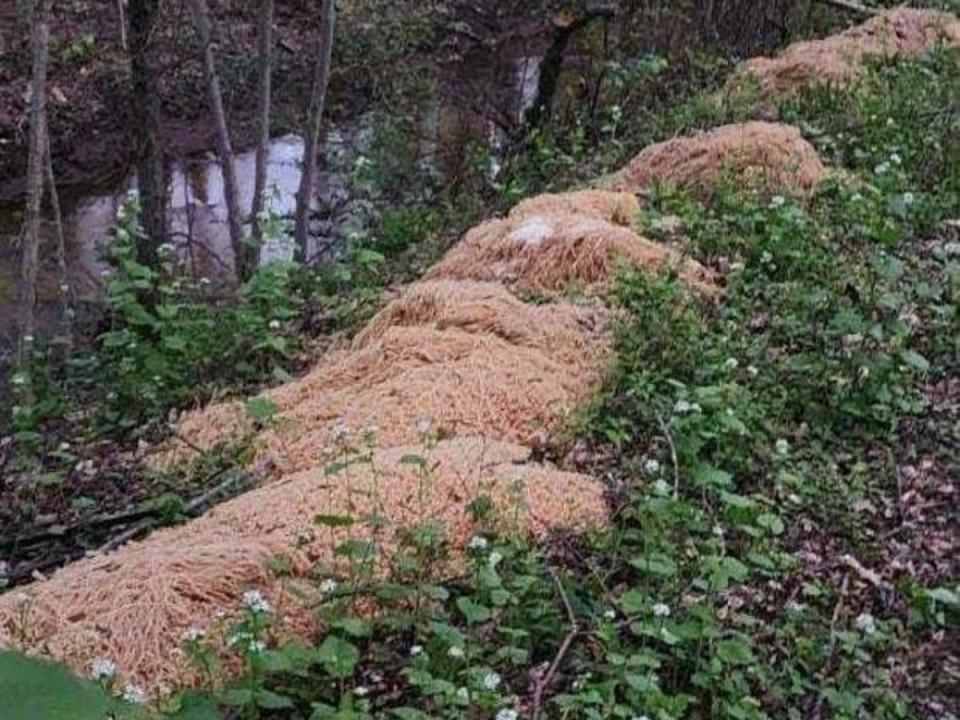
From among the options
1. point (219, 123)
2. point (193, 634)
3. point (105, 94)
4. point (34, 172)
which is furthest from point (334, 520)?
point (105, 94)

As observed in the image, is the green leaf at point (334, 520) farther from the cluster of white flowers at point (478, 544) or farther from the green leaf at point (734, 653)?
the green leaf at point (734, 653)

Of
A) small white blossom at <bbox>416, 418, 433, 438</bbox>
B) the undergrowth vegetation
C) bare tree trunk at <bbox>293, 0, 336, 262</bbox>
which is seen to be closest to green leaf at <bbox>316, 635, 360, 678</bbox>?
the undergrowth vegetation

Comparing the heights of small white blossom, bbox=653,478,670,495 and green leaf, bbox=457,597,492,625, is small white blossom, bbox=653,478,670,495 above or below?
above

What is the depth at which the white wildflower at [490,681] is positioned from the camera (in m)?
2.82

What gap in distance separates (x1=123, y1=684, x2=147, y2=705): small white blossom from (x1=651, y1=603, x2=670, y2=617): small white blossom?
126cm

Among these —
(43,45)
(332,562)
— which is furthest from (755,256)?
(43,45)

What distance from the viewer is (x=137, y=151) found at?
28.3ft

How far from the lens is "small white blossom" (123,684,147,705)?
2670 millimetres

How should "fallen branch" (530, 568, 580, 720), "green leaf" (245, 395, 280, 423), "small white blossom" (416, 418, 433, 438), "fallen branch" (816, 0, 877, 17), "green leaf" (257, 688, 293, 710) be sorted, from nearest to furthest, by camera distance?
"green leaf" (257, 688, 293, 710) → "fallen branch" (530, 568, 580, 720) → "small white blossom" (416, 418, 433, 438) → "green leaf" (245, 395, 280, 423) → "fallen branch" (816, 0, 877, 17)

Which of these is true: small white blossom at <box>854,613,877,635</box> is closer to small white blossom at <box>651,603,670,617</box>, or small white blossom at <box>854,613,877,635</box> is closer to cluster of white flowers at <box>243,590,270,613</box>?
small white blossom at <box>651,603,670,617</box>

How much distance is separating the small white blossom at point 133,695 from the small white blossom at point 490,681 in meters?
0.77

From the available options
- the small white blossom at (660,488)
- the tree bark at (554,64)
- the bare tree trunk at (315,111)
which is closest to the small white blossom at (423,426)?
the small white blossom at (660,488)

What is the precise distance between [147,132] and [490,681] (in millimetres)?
6511

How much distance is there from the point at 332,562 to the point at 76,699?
2.48 metres
